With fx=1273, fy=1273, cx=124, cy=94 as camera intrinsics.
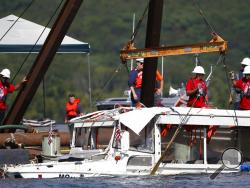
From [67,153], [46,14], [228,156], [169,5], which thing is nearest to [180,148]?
[228,156]

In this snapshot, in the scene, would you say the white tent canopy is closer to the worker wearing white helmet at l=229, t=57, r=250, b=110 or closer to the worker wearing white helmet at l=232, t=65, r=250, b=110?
the worker wearing white helmet at l=229, t=57, r=250, b=110

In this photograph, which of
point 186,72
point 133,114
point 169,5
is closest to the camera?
point 133,114

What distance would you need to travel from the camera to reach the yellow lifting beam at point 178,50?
26.3 meters

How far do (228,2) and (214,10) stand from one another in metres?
3.02

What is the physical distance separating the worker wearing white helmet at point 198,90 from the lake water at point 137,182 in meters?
2.00

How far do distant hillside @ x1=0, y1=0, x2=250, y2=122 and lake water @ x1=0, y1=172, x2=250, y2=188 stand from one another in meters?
46.2

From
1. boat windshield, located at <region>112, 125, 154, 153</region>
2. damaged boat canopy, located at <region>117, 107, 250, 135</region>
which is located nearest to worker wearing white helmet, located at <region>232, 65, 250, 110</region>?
damaged boat canopy, located at <region>117, 107, 250, 135</region>

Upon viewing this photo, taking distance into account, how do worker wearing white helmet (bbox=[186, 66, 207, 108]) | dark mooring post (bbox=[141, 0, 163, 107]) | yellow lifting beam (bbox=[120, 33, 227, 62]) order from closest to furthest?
worker wearing white helmet (bbox=[186, 66, 207, 108])
yellow lifting beam (bbox=[120, 33, 227, 62])
dark mooring post (bbox=[141, 0, 163, 107])

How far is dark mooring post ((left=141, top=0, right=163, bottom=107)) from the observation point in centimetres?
2814

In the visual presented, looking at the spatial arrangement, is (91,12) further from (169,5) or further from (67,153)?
(67,153)

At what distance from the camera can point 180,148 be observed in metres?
25.3

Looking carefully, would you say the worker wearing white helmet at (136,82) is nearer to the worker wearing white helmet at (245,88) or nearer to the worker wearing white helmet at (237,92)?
the worker wearing white helmet at (237,92)

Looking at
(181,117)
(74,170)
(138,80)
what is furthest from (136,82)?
(74,170)

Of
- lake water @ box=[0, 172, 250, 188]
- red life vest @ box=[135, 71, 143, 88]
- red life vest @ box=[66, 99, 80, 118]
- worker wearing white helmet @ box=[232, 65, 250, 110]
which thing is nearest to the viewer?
lake water @ box=[0, 172, 250, 188]
